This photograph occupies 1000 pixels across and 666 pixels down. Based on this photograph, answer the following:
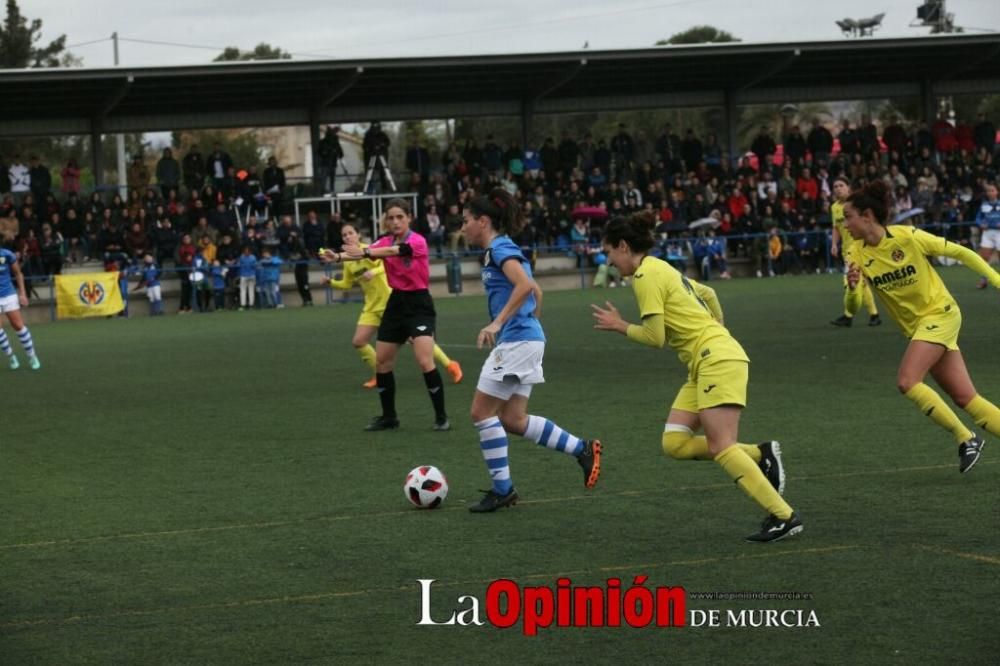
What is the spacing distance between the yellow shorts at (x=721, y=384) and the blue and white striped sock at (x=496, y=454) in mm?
1473

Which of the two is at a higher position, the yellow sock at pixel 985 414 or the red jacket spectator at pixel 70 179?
the red jacket spectator at pixel 70 179

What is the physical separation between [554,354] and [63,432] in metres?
7.30

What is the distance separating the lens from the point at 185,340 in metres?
24.8

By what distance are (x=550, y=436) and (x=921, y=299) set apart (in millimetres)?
2479

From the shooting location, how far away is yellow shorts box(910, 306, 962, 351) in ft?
29.6

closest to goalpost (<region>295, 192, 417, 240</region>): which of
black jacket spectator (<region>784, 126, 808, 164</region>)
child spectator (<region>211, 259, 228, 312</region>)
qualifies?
child spectator (<region>211, 259, 228, 312</region>)

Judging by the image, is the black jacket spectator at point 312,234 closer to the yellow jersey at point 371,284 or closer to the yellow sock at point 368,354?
the yellow sock at point 368,354

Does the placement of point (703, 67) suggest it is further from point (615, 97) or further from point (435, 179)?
point (435, 179)

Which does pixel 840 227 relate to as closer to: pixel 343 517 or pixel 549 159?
pixel 343 517

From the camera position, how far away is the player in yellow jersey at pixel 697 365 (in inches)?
281

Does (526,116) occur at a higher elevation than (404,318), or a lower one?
higher

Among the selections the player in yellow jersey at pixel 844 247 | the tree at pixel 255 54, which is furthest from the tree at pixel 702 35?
the player in yellow jersey at pixel 844 247

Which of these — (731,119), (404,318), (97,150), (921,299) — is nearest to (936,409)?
(921,299)

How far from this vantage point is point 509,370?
8.43m
